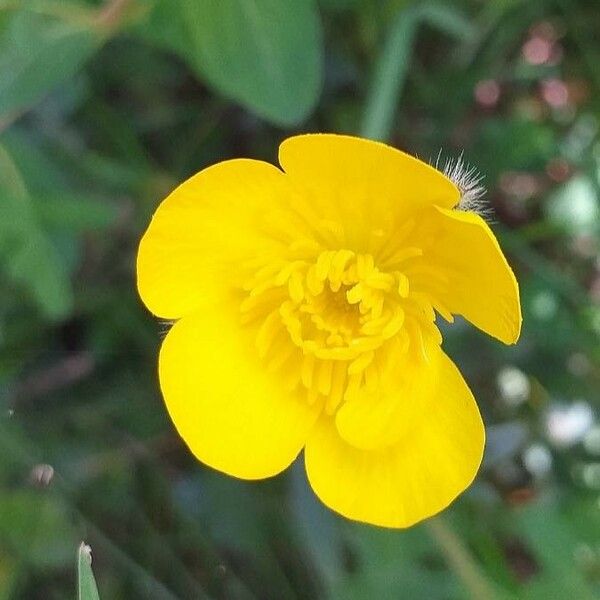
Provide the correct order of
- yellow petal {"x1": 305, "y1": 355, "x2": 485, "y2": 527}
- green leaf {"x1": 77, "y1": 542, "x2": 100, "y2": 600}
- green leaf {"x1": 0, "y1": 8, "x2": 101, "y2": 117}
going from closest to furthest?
green leaf {"x1": 77, "y1": 542, "x2": 100, "y2": 600}
yellow petal {"x1": 305, "y1": 355, "x2": 485, "y2": 527}
green leaf {"x1": 0, "y1": 8, "x2": 101, "y2": 117}

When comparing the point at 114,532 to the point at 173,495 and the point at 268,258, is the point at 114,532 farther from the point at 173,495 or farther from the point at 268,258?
the point at 268,258

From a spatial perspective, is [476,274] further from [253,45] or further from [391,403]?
[253,45]

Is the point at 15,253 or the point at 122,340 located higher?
the point at 15,253

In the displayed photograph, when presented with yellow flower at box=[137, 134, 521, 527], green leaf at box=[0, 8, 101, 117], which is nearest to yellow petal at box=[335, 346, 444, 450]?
yellow flower at box=[137, 134, 521, 527]

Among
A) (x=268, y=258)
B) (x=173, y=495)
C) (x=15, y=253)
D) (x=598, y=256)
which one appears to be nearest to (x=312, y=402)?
(x=268, y=258)

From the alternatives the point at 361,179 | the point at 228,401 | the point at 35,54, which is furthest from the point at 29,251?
the point at 361,179

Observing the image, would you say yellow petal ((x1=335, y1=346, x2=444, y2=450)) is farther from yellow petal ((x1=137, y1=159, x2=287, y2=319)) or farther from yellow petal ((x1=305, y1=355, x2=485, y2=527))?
yellow petal ((x1=137, y1=159, x2=287, y2=319))
